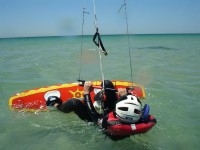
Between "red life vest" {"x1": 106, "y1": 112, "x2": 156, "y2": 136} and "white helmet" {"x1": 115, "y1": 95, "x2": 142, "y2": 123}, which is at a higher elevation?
"white helmet" {"x1": 115, "y1": 95, "x2": 142, "y2": 123}

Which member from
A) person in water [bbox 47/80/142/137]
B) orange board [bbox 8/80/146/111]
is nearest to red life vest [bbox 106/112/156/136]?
person in water [bbox 47/80/142/137]

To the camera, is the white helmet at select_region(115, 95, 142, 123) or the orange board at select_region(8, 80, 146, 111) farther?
the orange board at select_region(8, 80, 146, 111)

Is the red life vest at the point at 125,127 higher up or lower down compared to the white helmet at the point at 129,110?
lower down

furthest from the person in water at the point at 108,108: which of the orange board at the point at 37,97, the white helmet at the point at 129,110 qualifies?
the orange board at the point at 37,97

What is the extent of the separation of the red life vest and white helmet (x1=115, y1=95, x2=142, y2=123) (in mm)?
87

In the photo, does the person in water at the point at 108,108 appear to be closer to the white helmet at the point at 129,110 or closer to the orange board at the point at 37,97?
the white helmet at the point at 129,110

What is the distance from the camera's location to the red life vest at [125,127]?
432 centimetres

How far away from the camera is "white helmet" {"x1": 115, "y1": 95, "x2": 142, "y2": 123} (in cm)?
422

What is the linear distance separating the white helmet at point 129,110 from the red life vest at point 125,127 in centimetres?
9

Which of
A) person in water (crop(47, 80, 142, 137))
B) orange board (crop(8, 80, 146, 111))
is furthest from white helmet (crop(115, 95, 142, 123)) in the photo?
orange board (crop(8, 80, 146, 111))

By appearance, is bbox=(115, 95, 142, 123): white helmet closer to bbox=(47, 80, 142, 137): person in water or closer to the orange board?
bbox=(47, 80, 142, 137): person in water

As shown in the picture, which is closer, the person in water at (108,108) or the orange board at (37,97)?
the person in water at (108,108)

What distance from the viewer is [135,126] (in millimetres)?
4320

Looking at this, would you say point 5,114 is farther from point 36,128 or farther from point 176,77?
point 176,77
